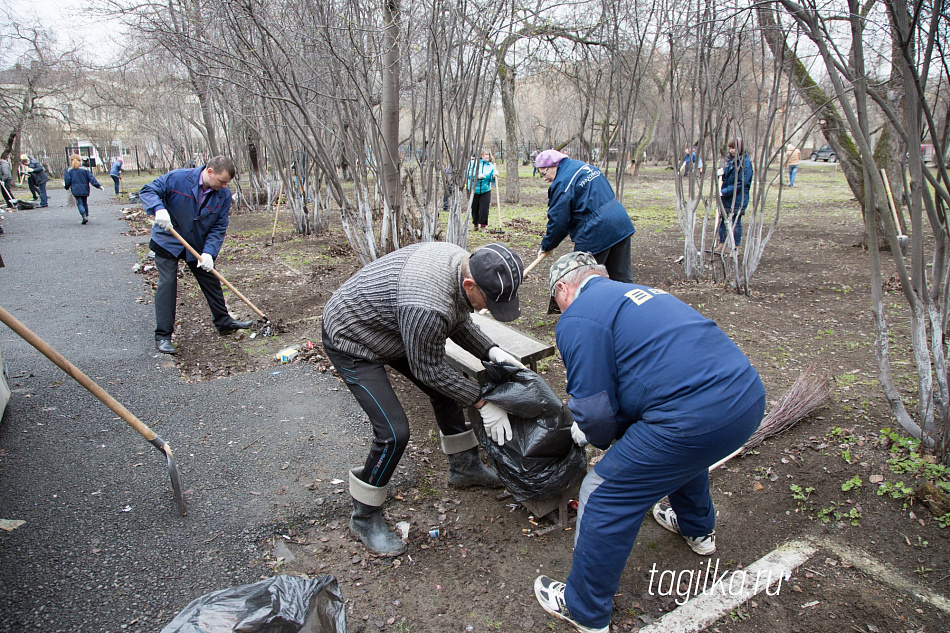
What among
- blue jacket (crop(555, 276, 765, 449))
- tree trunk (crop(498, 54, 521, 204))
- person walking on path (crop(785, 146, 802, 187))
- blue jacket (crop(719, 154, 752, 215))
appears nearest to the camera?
blue jacket (crop(555, 276, 765, 449))

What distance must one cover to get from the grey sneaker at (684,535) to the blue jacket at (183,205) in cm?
428

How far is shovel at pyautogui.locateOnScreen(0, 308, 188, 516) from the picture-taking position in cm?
209

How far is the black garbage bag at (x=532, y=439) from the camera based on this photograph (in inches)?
93.0

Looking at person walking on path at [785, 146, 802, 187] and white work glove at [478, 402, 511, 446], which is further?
person walking on path at [785, 146, 802, 187]

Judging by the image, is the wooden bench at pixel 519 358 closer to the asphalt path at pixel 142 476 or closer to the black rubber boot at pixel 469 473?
the black rubber boot at pixel 469 473

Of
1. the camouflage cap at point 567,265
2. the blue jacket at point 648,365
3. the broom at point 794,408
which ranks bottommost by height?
the broom at point 794,408

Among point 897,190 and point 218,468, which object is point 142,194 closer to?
point 218,468

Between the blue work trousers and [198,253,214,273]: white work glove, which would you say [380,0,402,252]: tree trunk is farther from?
the blue work trousers

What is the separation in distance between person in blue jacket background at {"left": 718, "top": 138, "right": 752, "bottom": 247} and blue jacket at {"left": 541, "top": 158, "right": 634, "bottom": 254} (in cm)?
180

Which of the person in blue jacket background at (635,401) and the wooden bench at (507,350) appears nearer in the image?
the person in blue jacket background at (635,401)

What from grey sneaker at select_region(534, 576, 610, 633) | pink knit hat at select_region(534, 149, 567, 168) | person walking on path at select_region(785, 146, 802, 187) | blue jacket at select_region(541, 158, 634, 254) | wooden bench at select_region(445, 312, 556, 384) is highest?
person walking on path at select_region(785, 146, 802, 187)

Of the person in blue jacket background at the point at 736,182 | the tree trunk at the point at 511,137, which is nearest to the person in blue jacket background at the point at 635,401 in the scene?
the person in blue jacket background at the point at 736,182

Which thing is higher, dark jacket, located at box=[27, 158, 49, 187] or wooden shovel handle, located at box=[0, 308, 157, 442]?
dark jacket, located at box=[27, 158, 49, 187]

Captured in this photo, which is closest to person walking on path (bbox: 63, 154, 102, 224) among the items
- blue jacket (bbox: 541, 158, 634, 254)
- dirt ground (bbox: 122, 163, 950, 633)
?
dirt ground (bbox: 122, 163, 950, 633)
